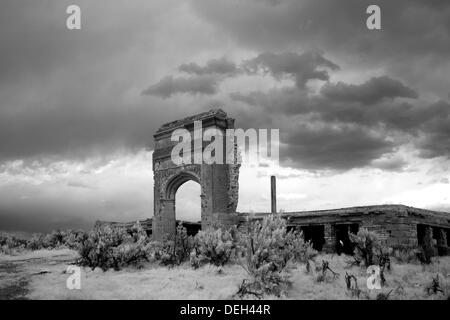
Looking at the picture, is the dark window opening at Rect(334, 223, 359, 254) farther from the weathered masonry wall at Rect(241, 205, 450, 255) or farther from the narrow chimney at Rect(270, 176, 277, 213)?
the narrow chimney at Rect(270, 176, 277, 213)

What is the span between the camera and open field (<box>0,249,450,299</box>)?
903 centimetres

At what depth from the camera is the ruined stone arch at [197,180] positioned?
1803cm

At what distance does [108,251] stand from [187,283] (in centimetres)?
423

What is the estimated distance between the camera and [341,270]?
39.2 ft

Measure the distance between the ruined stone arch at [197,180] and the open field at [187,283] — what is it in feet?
16.3

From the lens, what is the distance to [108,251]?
13.2 metres

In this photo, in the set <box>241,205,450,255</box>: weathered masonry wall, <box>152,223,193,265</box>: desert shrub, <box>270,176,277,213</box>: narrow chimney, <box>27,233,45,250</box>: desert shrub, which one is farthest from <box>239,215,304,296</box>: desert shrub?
<box>27,233,45,250</box>: desert shrub

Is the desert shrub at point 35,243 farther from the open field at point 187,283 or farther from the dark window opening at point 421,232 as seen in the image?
the dark window opening at point 421,232

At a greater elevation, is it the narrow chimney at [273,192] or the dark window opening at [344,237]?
the narrow chimney at [273,192]

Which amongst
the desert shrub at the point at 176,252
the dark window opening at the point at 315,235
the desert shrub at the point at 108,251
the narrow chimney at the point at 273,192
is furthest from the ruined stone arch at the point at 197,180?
the narrow chimney at the point at 273,192

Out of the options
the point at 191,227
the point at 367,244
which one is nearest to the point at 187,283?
the point at 367,244

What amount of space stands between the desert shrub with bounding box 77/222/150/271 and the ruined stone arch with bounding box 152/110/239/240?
4.82m

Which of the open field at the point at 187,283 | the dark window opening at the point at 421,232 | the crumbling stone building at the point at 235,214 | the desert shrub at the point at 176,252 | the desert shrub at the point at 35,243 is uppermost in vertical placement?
the crumbling stone building at the point at 235,214
